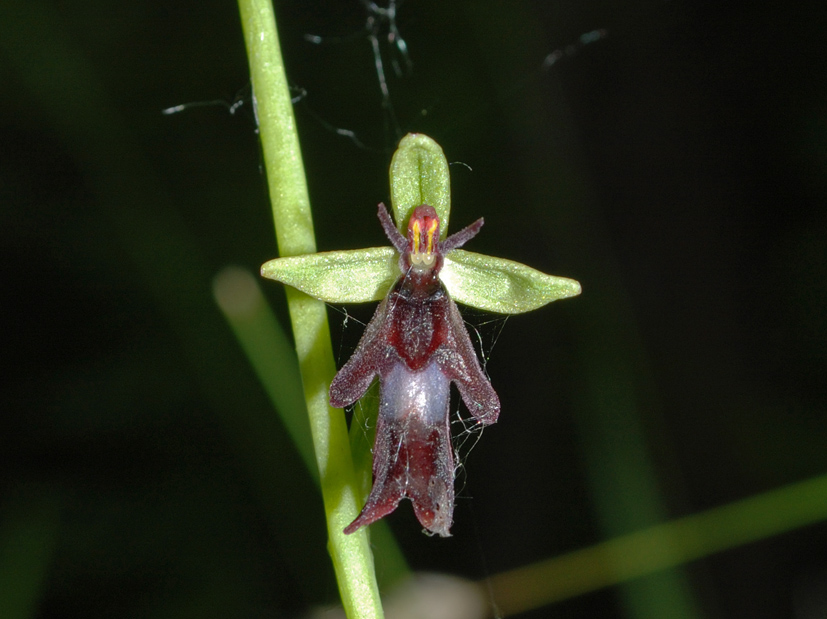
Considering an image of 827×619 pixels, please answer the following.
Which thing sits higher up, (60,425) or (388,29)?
(388,29)

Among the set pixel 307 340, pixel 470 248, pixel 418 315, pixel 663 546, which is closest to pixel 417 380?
pixel 418 315

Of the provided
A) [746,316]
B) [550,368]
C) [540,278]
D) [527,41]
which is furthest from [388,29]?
[540,278]

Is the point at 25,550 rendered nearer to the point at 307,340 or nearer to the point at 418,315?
the point at 307,340

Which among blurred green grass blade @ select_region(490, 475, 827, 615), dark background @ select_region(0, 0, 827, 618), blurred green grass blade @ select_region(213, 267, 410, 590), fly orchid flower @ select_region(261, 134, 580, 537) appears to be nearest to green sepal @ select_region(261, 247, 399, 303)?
fly orchid flower @ select_region(261, 134, 580, 537)

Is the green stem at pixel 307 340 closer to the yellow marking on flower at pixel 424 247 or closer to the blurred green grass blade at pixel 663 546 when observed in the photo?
the yellow marking on flower at pixel 424 247

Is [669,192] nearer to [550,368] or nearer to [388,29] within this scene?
[550,368]

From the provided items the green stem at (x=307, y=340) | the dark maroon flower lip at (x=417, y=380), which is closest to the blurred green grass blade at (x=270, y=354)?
the green stem at (x=307, y=340)
